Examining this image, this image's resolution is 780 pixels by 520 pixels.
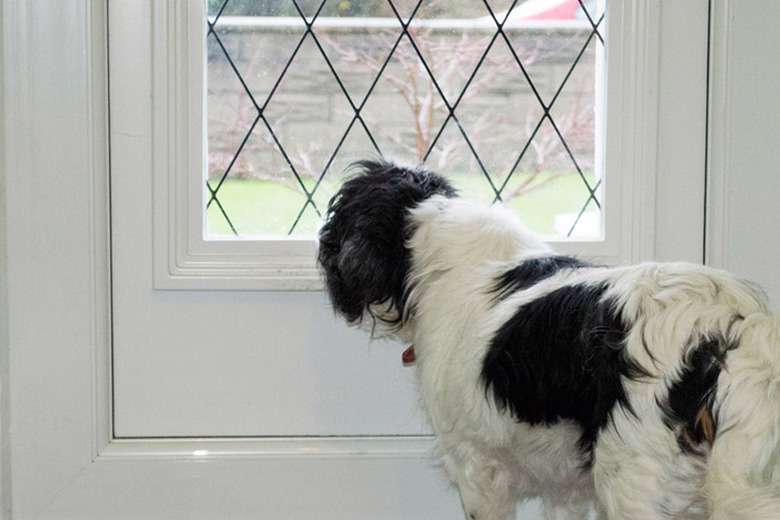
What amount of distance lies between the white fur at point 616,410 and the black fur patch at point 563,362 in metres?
0.02

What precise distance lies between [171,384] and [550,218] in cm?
111

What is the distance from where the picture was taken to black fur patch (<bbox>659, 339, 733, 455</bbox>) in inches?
47.9

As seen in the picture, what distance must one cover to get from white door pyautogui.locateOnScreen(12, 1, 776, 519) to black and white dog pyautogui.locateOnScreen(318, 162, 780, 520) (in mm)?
483

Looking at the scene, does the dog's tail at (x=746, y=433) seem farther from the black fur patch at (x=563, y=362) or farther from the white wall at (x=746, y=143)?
the white wall at (x=746, y=143)

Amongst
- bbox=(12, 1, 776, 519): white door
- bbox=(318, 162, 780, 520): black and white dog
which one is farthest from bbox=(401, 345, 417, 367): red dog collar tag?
bbox=(12, 1, 776, 519): white door

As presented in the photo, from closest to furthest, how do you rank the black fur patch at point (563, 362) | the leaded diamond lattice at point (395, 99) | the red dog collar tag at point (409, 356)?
the black fur patch at point (563, 362)
the red dog collar tag at point (409, 356)
the leaded diamond lattice at point (395, 99)

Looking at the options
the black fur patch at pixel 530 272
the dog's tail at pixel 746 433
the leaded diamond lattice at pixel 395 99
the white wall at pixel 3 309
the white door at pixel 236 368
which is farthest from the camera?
the leaded diamond lattice at pixel 395 99

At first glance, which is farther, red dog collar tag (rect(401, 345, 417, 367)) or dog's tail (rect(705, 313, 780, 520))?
red dog collar tag (rect(401, 345, 417, 367))

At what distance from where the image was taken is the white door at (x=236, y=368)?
218cm

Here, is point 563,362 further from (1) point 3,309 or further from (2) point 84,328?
(2) point 84,328

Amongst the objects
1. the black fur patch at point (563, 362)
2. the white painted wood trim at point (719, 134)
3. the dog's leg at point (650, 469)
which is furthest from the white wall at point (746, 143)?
the dog's leg at point (650, 469)

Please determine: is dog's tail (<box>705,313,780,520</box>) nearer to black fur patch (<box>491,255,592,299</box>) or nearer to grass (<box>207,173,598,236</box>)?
black fur patch (<box>491,255,592,299</box>)

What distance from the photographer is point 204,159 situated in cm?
227

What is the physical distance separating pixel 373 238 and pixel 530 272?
355mm
